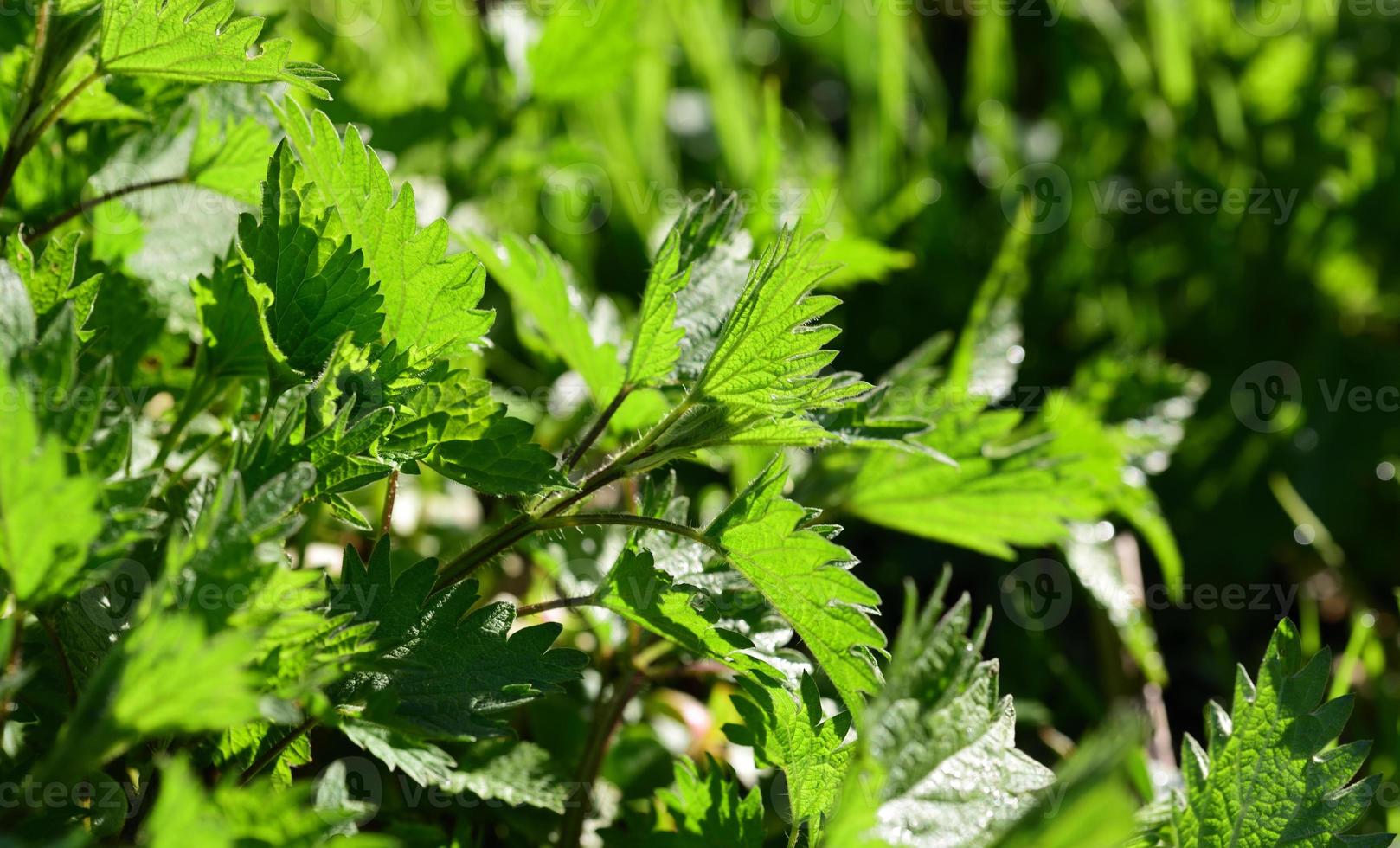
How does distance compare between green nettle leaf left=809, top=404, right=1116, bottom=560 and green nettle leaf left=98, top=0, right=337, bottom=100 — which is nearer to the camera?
green nettle leaf left=98, top=0, right=337, bottom=100

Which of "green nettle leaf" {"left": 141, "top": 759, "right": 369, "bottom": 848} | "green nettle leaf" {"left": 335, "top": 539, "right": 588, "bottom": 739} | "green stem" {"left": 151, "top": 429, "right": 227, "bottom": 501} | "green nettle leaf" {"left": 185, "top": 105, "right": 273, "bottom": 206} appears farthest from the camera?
"green nettle leaf" {"left": 185, "top": 105, "right": 273, "bottom": 206}

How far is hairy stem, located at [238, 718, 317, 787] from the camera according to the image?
70 centimetres

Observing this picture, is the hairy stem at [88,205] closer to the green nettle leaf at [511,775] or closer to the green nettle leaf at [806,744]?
the green nettle leaf at [511,775]

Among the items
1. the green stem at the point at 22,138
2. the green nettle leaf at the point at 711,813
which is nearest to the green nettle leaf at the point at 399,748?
the green nettle leaf at the point at 711,813

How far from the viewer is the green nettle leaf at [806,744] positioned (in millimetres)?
769

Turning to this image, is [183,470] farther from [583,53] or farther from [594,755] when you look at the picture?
[583,53]

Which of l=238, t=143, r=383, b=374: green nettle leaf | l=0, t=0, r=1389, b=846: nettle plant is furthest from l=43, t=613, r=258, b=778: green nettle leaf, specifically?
l=238, t=143, r=383, b=374: green nettle leaf

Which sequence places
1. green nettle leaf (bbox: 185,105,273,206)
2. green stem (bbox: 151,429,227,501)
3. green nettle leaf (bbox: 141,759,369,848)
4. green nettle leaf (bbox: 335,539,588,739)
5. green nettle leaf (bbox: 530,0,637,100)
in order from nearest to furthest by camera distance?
green nettle leaf (bbox: 141,759,369,848), green nettle leaf (bbox: 335,539,588,739), green stem (bbox: 151,429,227,501), green nettle leaf (bbox: 185,105,273,206), green nettle leaf (bbox: 530,0,637,100)

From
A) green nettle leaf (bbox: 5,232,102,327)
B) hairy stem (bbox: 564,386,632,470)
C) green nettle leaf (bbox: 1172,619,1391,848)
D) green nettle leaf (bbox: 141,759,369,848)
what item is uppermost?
green nettle leaf (bbox: 5,232,102,327)

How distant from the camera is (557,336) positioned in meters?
0.93

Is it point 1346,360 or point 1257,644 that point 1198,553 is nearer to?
point 1257,644

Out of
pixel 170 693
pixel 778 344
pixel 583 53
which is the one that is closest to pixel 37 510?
pixel 170 693

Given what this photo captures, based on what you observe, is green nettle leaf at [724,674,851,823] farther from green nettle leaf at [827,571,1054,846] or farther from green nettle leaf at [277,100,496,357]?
green nettle leaf at [277,100,496,357]

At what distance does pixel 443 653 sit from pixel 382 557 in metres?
0.08
